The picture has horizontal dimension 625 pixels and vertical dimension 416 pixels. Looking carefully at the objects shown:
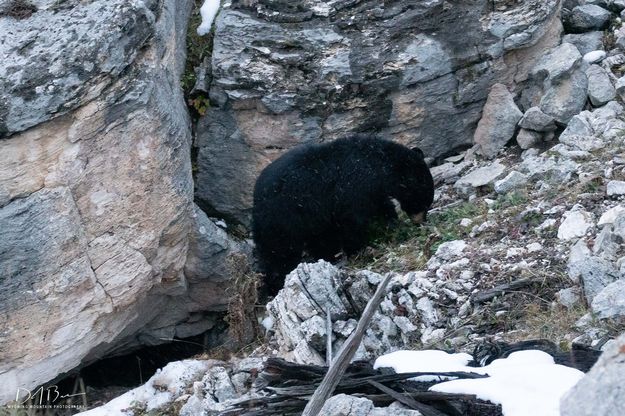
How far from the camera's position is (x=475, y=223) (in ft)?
27.5

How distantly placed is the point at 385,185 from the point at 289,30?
6.05ft

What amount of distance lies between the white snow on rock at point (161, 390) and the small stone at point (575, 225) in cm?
311

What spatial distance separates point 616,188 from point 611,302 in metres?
2.15

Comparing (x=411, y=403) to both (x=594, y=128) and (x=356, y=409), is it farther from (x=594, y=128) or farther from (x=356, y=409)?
(x=594, y=128)

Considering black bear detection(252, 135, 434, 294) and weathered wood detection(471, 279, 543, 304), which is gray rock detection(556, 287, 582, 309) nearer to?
weathered wood detection(471, 279, 543, 304)

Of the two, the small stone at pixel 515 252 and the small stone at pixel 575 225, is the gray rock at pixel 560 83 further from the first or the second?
the small stone at pixel 515 252

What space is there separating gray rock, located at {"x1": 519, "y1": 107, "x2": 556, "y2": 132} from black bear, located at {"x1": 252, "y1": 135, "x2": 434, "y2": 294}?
1.16 meters

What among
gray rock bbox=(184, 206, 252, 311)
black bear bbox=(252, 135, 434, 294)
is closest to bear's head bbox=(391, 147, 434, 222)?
black bear bbox=(252, 135, 434, 294)

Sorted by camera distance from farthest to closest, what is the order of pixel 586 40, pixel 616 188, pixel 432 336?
pixel 586 40, pixel 616 188, pixel 432 336

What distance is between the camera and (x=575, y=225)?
293 inches

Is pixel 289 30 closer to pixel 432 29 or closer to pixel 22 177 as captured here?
pixel 432 29

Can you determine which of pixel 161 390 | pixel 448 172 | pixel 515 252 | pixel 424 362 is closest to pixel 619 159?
pixel 515 252

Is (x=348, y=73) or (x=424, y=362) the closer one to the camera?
(x=424, y=362)

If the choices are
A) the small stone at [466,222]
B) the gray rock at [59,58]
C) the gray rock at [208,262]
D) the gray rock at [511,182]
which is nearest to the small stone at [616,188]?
the gray rock at [511,182]
